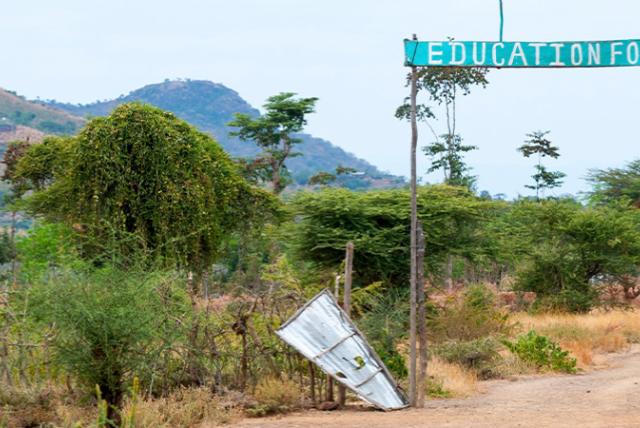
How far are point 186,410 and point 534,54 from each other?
5.35 m

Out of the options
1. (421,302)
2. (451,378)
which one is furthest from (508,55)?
(451,378)

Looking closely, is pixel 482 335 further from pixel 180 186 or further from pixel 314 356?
pixel 314 356

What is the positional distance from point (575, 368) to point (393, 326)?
3.73 metres

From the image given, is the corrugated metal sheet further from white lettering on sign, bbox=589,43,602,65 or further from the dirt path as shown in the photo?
white lettering on sign, bbox=589,43,602,65

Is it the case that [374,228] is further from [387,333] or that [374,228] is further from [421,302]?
[421,302]

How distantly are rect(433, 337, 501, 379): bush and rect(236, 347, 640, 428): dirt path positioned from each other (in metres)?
0.73

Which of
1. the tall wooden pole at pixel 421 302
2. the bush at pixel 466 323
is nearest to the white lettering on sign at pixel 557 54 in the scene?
the tall wooden pole at pixel 421 302

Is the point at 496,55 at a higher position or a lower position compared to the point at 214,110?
lower

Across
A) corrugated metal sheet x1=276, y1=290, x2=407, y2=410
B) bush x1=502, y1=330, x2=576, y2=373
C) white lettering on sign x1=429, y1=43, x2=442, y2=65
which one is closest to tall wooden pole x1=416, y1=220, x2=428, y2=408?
corrugated metal sheet x1=276, y1=290, x2=407, y2=410

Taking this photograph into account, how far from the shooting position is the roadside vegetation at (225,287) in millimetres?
10078

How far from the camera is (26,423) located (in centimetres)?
1041

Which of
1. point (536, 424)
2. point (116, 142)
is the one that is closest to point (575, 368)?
point (536, 424)

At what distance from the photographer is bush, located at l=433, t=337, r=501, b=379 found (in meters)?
16.2

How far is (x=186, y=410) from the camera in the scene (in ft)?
34.2
